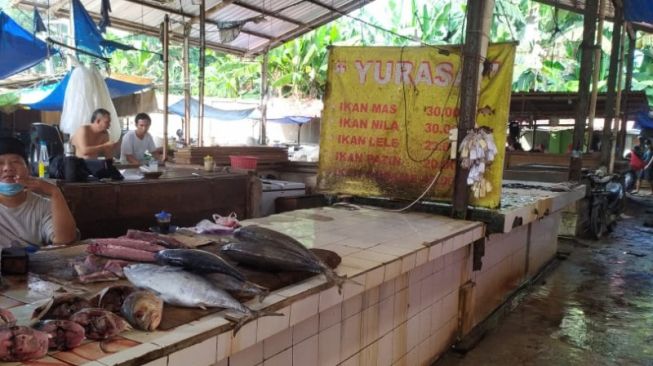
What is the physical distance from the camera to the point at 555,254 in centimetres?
804

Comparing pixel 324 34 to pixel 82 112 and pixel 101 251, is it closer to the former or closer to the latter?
pixel 82 112

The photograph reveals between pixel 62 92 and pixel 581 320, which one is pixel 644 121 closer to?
pixel 581 320

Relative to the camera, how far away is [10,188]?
9.44 ft

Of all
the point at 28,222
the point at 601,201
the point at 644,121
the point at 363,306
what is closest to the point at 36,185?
the point at 28,222

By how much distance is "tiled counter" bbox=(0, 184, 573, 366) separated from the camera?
1.66 metres

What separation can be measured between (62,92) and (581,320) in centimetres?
1007

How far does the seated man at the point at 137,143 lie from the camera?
795cm

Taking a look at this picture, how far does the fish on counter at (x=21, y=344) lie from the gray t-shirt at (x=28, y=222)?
186 cm

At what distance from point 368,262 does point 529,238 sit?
14.1 feet

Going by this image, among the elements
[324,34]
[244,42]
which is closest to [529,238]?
[244,42]

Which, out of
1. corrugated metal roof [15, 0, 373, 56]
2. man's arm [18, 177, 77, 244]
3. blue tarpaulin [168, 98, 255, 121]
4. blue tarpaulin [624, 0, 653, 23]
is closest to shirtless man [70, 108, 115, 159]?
man's arm [18, 177, 77, 244]

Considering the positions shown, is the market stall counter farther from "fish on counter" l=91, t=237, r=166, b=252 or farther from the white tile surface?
the white tile surface

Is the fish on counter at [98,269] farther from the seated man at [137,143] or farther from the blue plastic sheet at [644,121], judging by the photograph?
the blue plastic sheet at [644,121]

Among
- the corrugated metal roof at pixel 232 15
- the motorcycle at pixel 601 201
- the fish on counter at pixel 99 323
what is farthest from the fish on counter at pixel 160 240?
the motorcycle at pixel 601 201
